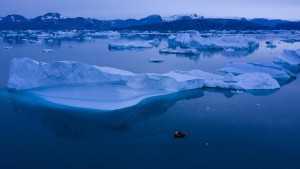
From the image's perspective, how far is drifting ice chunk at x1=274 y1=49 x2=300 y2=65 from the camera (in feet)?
51.6

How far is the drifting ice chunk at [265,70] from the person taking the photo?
11.8 m

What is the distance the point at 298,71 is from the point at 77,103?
34.8ft

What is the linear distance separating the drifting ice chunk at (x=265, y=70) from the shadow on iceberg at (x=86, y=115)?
15.7 ft

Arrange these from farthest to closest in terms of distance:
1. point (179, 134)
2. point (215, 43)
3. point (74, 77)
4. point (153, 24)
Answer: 1. point (153, 24)
2. point (215, 43)
3. point (74, 77)
4. point (179, 134)

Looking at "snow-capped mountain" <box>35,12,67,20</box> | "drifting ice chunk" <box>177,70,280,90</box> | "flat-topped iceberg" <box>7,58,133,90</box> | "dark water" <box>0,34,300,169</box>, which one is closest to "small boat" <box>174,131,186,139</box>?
"dark water" <box>0,34,300,169</box>

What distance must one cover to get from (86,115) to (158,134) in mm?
1874

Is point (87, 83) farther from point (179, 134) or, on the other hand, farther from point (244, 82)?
point (244, 82)

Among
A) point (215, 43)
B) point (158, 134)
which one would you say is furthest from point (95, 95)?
point (215, 43)

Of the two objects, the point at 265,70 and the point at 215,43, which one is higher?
the point at 265,70

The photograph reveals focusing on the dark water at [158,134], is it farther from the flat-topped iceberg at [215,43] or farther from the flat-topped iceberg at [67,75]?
the flat-topped iceberg at [215,43]

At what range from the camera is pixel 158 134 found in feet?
19.6

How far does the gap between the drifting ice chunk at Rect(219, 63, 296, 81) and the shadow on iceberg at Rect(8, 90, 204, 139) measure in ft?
15.7

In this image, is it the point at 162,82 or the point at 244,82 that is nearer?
the point at 162,82

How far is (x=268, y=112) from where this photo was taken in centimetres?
744
